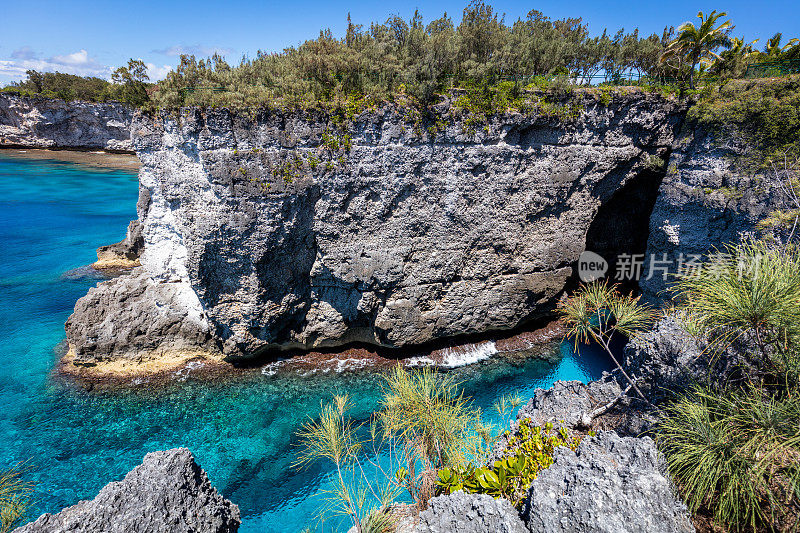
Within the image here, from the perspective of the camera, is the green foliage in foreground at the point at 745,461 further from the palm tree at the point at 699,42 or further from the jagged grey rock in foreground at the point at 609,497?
the palm tree at the point at 699,42

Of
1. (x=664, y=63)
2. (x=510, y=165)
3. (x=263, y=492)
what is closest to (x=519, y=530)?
(x=263, y=492)

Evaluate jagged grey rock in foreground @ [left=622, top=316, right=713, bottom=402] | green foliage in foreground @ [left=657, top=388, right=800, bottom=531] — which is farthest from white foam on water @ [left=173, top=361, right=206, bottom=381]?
green foliage in foreground @ [left=657, top=388, right=800, bottom=531]

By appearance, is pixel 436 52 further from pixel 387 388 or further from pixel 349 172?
pixel 387 388

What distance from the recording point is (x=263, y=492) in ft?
40.8

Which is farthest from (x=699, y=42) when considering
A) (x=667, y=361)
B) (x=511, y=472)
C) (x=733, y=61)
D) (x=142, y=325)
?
(x=142, y=325)

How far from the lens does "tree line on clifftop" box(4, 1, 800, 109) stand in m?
14.6

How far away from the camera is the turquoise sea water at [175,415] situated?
12383 mm

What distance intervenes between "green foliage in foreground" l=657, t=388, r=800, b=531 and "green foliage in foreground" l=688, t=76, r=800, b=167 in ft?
42.7

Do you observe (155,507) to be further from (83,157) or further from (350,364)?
(83,157)

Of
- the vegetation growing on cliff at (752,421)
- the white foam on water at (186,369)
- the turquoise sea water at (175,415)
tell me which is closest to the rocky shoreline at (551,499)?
the vegetation growing on cliff at (752,421)

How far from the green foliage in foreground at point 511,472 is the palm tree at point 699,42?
18.1 metres

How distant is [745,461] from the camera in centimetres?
563

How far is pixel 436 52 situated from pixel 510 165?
6.25 metres

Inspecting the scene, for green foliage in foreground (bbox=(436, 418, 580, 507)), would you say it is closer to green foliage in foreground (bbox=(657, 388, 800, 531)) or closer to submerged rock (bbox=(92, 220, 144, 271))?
green foliage in foreground (bbox=(657, 388, 800, 531))
